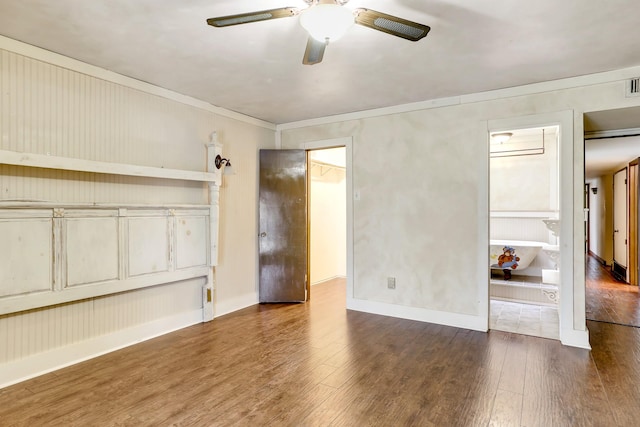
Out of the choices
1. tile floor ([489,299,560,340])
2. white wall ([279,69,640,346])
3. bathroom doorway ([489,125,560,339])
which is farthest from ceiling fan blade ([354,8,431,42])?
bathroom doorway ([489,125,560,339])

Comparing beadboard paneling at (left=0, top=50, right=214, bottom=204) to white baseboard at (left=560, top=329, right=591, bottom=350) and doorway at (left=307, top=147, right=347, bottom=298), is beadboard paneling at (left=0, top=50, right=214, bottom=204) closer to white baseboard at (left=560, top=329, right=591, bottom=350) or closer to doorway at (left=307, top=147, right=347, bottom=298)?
doorway at (left=307, top=147, right=347, bottom=298)

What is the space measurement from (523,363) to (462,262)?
1.14 m

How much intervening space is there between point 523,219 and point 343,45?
182 inches

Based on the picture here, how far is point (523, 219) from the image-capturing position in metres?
5.77

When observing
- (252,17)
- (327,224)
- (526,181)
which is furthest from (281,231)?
(526,181)

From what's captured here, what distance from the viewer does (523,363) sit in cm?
288

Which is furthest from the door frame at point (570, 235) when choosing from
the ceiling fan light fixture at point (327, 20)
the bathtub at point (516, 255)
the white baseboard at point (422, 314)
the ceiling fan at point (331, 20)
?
the ceiling fan light fixture at point (327, 20)

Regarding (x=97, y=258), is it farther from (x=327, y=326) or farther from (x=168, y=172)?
(x=327, y=326)

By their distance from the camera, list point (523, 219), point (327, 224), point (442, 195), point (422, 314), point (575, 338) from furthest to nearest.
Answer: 1. point (327, 224)
2. point (523, 219)
3. point (422, 314)
4. point (442, 195)
5. point (575, 338)

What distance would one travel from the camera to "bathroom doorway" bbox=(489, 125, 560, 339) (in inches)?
189

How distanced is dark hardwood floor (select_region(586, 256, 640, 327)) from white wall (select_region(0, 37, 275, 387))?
445 centimetres

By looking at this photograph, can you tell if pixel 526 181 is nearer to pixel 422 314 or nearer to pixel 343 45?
pixel 422 314

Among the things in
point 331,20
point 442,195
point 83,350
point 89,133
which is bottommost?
point 83,350

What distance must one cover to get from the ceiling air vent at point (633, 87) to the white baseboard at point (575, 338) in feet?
6.91
